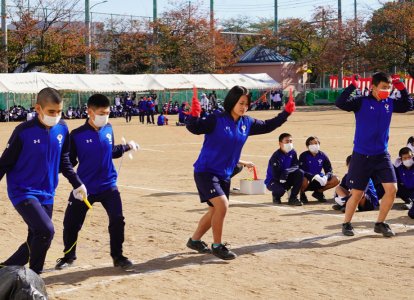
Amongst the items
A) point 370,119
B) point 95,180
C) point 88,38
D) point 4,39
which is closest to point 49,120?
point 95,180

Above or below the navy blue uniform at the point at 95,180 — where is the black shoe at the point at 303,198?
below

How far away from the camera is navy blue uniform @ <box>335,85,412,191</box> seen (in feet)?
30.9

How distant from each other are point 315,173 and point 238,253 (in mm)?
4494

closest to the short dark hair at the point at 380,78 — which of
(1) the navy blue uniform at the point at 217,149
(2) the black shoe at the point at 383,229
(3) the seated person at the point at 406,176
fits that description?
(2) the black shoe at the point at 383,229

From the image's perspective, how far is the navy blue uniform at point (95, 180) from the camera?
309 inches

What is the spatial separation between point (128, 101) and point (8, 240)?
3709cm

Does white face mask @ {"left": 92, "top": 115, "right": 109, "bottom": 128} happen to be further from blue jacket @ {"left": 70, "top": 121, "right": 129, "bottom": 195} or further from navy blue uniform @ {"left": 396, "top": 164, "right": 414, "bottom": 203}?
navy blue uniform @ {"left": 396, "top": 164, "right": 414, "bottom": 203}

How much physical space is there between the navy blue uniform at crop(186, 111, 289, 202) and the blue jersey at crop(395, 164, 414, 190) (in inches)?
160

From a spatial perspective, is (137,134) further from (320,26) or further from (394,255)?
(320,26)

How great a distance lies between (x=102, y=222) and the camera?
10664 millimetres

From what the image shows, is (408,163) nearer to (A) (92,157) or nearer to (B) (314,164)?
(B) (314,164)

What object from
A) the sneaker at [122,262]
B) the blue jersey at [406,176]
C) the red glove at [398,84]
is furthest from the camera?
the blue jersey at [406,176]

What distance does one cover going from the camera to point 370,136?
944 cm

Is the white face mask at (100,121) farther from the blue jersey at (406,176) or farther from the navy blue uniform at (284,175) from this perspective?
the blue jersey at (406,176)
